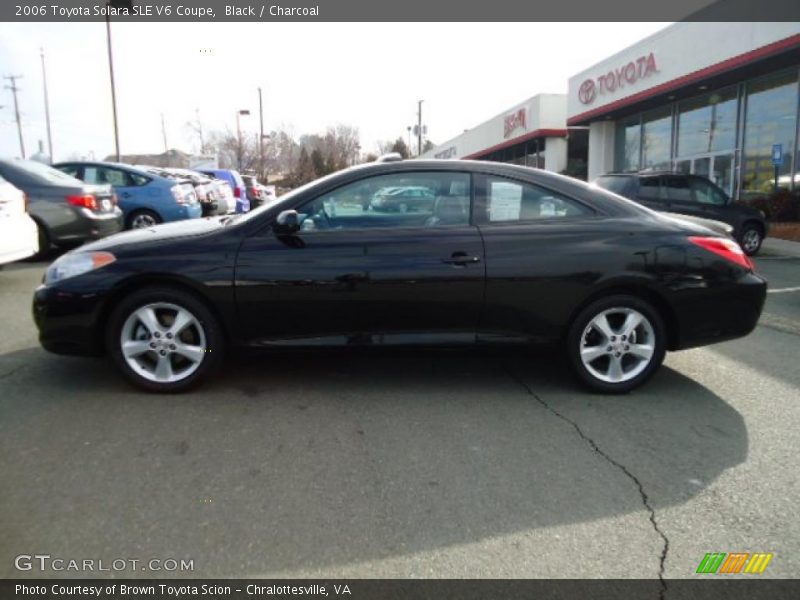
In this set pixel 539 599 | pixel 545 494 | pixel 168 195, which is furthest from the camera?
pixel 168 195

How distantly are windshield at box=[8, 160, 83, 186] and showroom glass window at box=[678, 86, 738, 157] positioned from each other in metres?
17.1

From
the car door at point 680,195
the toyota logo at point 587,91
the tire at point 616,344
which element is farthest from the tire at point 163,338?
the toyota logo at point 587,91

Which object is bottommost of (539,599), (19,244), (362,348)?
(539,599)

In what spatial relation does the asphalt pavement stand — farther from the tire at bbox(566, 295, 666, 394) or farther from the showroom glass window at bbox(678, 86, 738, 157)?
the showroom glass window at bbox(678, 86, 738, 157)

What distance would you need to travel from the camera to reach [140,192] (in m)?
10.7

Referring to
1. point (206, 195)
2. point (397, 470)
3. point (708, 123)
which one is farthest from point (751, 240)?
point (206, 195)

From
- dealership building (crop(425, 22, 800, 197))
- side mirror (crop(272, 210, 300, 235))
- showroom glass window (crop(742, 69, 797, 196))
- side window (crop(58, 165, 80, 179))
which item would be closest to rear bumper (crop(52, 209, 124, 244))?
side window (crop(58, 165, 80, 179))

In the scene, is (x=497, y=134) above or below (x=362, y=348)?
above

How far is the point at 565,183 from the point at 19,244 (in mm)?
6263

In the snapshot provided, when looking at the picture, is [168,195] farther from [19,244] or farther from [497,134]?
[497,134]

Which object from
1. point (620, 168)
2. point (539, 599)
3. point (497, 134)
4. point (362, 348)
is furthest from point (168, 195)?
point (497, 134)

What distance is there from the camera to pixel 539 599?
2.12 meters

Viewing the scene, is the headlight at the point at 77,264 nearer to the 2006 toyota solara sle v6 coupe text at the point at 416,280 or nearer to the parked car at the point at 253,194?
the 2006 toyota solara sle v6 coupe text at the point at 416,280

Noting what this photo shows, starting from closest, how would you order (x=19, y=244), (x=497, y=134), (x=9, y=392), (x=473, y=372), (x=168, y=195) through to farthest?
(x=9, y=392) < (x=473, y=372) < (x=19, y=244) < (x=168, y=195) < (x=497, y=134)
